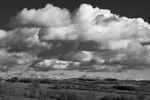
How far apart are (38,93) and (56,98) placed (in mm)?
7937

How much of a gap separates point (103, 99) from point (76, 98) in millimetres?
8565

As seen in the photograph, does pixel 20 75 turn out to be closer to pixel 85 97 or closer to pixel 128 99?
pixel 85 97

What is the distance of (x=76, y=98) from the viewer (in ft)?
202

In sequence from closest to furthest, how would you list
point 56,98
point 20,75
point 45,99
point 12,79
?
point 20,75
point 12,79
point 45,99
point 56,98

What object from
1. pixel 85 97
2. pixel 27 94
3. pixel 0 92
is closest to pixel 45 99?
pixel 85 97

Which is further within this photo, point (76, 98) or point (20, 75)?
point (76, 98)

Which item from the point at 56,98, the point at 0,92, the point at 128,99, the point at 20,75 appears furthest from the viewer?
the point at 0,92

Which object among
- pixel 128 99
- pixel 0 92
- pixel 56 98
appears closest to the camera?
pixel 56 98

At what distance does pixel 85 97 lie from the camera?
200 ft

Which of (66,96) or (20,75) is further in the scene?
(66,96)

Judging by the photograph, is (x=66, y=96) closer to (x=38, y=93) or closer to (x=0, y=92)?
(x=38, y=93)

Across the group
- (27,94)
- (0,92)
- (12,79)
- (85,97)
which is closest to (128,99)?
(85,97)

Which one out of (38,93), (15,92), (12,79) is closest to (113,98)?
(38,93)

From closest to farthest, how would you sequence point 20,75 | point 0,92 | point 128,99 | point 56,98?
point 20,75
point 56,98
point 128,99
point 0,92
